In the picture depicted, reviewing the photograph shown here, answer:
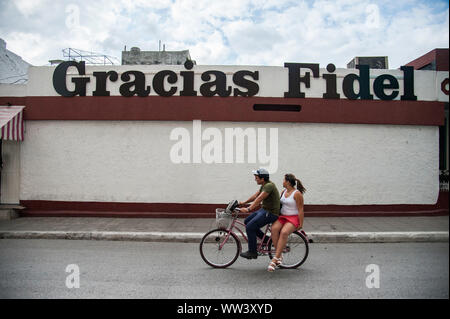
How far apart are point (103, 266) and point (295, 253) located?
11.2 ft

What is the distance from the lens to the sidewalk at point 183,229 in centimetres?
696

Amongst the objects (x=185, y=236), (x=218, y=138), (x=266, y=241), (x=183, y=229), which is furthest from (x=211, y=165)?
(x=266, y=241)

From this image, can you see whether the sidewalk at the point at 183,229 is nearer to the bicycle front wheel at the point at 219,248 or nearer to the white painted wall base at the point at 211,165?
the white painted wall base at the point at 211,165

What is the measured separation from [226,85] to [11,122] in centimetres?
660

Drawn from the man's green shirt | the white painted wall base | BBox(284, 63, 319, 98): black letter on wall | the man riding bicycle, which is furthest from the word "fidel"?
the man's green shirt

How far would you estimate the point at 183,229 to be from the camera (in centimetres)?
761

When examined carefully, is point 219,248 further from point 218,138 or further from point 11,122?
point 11,122

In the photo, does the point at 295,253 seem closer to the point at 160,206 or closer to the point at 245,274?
the point at 245,274

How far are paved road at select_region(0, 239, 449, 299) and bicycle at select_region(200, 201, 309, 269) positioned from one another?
0.20 metres

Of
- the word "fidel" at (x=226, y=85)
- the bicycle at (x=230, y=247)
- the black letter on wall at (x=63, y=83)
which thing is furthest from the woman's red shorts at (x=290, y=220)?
the black letter on wall at (x=63, y=83)

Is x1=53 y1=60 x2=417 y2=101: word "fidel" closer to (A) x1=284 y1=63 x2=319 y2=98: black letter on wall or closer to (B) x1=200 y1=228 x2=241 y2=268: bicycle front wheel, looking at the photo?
(A) x1=284 y1=63 x2=319 y2=98: black letter on wall

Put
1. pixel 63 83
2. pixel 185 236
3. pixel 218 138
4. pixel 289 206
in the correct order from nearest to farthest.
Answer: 1. pixel 289 206
2. pixel 185 236
3. pixel 218 138
4. pixel 63 83

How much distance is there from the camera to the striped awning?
842cm

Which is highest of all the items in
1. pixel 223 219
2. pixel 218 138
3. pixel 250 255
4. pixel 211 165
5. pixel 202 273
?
pixel 218 138
